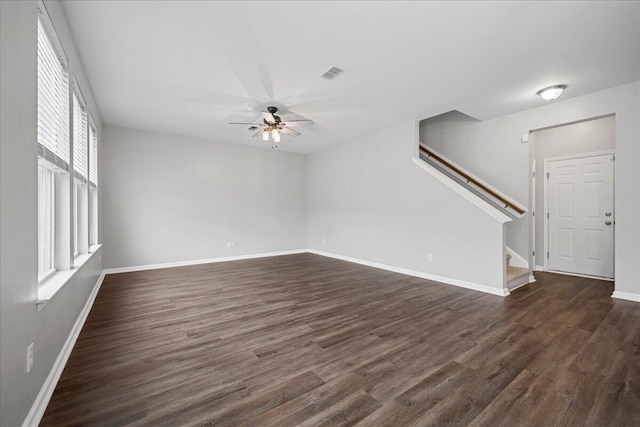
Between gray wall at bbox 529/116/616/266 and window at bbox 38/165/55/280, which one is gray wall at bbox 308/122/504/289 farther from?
window at bbox 38/165/55/280

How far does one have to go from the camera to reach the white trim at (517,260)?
15.4 feet

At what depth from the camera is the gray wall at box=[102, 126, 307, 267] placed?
17.3 ft

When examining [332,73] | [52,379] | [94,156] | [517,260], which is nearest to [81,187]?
[94,156]

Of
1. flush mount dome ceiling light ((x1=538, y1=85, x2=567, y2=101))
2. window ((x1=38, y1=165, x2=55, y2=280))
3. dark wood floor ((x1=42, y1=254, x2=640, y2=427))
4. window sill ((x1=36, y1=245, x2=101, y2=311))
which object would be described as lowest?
dark wood floor ((x1=42, y1=254, x2=640, y2=427))

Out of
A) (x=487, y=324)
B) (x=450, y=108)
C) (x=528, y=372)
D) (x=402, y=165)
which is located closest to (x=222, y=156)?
(x=402, y=165)

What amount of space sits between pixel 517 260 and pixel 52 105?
6391 millimetres

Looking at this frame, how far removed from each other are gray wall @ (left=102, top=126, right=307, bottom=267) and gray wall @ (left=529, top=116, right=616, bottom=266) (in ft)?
17.7

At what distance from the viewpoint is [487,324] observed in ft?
9.38

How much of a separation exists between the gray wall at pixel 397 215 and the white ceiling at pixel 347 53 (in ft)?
4.22

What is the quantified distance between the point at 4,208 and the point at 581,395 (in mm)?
3408

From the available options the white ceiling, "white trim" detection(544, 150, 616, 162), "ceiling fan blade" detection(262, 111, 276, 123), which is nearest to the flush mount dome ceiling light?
the white ceiling

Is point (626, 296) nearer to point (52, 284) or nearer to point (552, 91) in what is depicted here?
point (552, 91)

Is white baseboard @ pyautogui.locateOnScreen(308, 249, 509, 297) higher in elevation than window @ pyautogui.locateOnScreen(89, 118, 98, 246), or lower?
lower

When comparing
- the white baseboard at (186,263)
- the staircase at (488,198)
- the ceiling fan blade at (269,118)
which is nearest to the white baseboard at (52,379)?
the white baseboard at (186,263)
